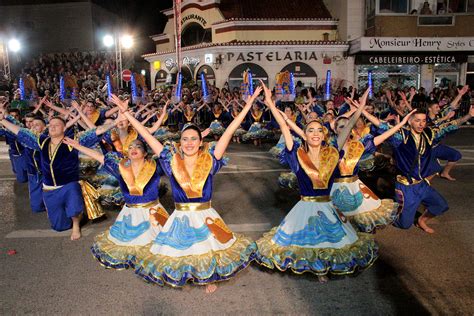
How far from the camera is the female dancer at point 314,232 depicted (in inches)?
168

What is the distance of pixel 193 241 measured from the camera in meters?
4.11

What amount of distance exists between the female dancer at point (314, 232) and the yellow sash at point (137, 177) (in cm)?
146

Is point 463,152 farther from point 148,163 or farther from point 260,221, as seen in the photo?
point 148,163

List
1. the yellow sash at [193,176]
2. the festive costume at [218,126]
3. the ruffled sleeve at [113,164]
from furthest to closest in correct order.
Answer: the festive costume at [218,126], the ruffled sleeve at [113,164], the yellow sash at [193,176]

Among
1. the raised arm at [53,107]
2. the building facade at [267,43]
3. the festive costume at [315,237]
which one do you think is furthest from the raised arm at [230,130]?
the building facade at [267,43]

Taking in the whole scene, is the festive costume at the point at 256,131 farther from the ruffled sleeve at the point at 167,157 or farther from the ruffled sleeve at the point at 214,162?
the ruffled sleeve at the point at 167,157

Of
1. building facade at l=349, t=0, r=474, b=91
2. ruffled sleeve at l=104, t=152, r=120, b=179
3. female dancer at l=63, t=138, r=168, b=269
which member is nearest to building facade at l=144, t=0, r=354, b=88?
building facade at l=349, t=0, r=474, b=91

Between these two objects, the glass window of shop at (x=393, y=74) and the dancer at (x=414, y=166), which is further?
the glass window of shop at (x=393, y=74)

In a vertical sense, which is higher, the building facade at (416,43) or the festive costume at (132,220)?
the building facade at (416,43)

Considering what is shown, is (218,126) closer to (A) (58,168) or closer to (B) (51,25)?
(A) (58,168)

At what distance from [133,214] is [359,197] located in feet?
9.66

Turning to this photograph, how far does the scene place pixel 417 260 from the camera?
4.92 metres

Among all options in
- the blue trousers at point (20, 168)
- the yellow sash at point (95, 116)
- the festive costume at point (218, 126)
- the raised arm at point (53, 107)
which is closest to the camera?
the raised arm at point (53, 107)

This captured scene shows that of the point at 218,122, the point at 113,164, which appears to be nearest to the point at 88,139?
the point at 113,164
